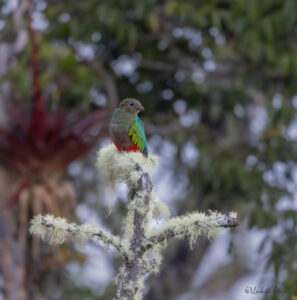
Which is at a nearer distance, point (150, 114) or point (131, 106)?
point (131, 106)

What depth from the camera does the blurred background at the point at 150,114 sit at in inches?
206

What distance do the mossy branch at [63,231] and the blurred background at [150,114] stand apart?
257 cm

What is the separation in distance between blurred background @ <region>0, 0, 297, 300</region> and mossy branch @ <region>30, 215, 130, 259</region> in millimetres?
2566

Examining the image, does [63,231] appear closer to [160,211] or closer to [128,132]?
[160,211]

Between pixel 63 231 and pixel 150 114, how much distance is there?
5.64 m

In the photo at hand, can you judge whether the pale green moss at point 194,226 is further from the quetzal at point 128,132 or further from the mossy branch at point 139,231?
the quetzal at point 128,132

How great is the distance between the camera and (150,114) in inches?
295

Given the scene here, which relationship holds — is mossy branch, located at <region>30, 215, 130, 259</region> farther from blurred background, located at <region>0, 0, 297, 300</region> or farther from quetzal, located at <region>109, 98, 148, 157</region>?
blurred background, located at <region>0, 0, 297, 300</region>

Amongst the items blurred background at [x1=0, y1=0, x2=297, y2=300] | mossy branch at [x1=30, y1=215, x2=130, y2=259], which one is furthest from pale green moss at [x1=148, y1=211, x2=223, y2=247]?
blurred background at [x1=0, y1=0, x2=297, y2=300]

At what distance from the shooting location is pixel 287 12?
19.7ft

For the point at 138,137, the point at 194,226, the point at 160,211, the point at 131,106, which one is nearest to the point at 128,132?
the point at 138,137

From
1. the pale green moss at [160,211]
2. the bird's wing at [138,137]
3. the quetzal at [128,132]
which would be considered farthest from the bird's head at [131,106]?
the pale green moss at [160,211]

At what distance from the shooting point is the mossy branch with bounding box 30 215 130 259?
1.89 m

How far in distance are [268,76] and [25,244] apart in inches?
141
